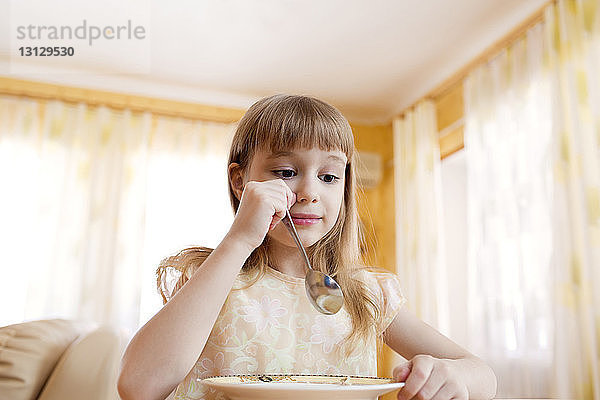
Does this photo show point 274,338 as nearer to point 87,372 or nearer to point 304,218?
point 304,218

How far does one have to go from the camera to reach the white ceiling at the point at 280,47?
9.46 ft

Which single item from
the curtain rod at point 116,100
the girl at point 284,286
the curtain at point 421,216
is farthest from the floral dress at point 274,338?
the curtain rod at point 116,100

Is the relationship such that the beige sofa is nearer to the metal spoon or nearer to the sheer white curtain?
the metal spoon

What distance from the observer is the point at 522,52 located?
2816 mm

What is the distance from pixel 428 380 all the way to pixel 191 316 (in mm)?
312

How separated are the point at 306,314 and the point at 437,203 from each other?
2.60 meters

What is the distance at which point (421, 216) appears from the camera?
3.50m

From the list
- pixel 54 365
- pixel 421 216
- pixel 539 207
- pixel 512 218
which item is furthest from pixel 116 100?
pixel 54 365

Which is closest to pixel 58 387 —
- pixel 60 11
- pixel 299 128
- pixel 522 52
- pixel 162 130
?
pixel 299 128

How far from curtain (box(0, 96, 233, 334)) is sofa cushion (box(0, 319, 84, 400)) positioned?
7.62 feet

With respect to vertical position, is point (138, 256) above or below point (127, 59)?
below

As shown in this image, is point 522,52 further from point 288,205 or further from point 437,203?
point 288,205

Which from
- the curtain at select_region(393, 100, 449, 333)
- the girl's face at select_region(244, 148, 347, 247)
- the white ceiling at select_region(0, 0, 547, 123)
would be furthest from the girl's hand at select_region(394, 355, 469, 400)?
the curtain at select_region(393, 100, 449, 333)

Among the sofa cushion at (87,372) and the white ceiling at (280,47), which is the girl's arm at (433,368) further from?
the white ceiling at (280,47)
